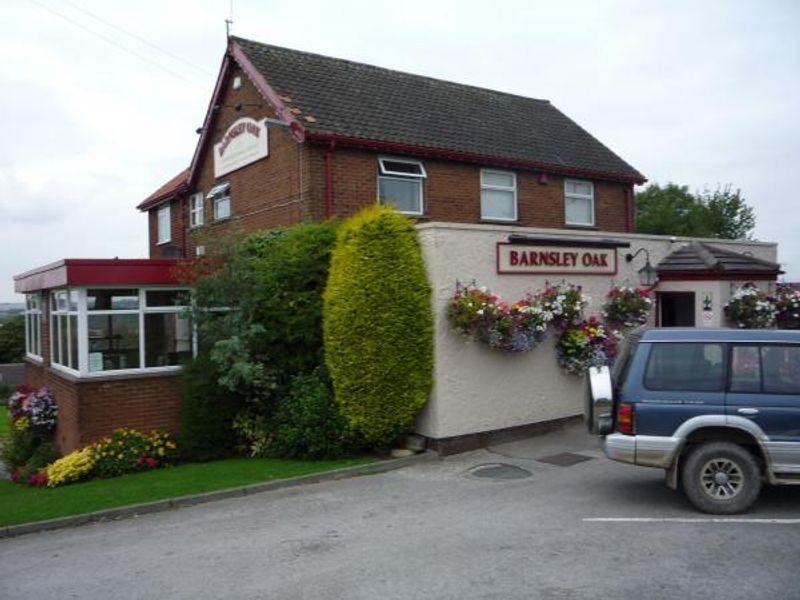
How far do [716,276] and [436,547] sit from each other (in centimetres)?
900

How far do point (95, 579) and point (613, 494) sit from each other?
5.37m

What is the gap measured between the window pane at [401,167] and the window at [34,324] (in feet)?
26.9

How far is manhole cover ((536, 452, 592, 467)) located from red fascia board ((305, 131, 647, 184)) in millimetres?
7744

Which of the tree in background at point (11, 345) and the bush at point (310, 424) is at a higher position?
the bush at point (310, 424)

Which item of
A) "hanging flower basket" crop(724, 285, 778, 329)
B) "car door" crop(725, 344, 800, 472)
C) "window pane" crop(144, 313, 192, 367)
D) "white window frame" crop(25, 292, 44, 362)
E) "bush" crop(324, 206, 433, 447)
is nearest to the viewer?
"car door" crop(725, 344, 800, 472)

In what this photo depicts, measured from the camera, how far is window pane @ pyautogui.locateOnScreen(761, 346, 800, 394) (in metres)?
7.13

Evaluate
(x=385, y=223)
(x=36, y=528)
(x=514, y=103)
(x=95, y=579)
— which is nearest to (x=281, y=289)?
(x=385, y=223)

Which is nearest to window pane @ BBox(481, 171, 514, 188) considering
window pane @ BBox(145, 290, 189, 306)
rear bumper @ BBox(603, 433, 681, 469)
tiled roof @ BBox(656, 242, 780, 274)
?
tiled roof @ BBox(656, 242, 780, 274)

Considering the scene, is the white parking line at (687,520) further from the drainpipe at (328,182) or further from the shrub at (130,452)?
the drainpipe at (328,182)

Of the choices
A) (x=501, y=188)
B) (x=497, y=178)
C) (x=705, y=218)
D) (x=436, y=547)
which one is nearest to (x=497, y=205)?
(x=501, y=188)

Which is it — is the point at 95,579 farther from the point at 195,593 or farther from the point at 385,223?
the point at 385,223

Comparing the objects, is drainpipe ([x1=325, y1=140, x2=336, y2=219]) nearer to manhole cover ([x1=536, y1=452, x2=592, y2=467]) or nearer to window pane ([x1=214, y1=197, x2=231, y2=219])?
window pane ([x1=214, y1=197, x2=231, y2=219])

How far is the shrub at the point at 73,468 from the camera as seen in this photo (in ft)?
36.1

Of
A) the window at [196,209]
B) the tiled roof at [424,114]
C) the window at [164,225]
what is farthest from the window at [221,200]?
the window at [164,225]
